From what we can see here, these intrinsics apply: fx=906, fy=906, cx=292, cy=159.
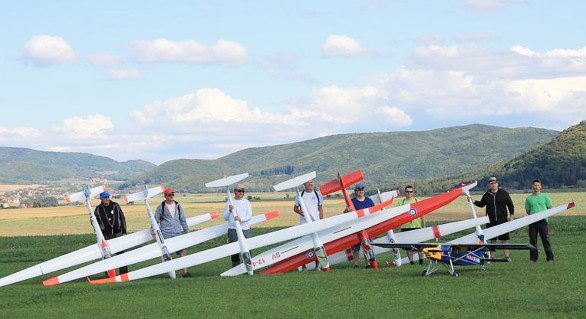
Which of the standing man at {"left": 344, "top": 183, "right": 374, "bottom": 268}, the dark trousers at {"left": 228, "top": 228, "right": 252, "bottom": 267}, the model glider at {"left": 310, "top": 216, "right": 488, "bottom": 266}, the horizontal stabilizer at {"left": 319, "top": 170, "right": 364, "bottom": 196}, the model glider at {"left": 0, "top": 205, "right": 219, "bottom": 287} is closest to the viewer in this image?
the model glider at {"left": 0, "top": 205, "right": 219, "bottom": 287}

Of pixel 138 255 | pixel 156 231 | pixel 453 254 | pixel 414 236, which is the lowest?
pixel 453 254

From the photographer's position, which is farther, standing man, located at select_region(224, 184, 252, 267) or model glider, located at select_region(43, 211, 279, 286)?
standing man, located at select_region(224, 184, 252, 267)

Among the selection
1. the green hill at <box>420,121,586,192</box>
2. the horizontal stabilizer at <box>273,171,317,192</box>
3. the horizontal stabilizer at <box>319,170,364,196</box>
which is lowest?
the green hill at <box>420,121,586,192</box>

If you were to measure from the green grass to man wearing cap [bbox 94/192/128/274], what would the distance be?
1.41 meters

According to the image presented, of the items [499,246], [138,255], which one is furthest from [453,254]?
[138,255]

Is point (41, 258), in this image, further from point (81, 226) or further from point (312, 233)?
point (81, 226)

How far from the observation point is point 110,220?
20844 millimetres

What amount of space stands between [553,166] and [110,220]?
11486cm

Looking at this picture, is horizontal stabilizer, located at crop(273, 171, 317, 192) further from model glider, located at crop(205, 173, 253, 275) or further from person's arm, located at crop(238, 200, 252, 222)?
model glider, located at crop(205, 173, 253, 275)

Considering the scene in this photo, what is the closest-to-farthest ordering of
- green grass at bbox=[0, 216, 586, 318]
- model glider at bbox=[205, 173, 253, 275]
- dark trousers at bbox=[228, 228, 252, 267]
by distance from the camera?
green grass at bbox=[0, 216, 586, 318], model glider at bbox=[205, 173, 253, 275], dark trousers at bbox=[228, 228, 252, 267]

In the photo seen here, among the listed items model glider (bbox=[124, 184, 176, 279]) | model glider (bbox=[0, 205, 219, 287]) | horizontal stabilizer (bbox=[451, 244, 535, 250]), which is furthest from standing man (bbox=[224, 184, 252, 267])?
horizontal stabilizer (bbox=[451, 244, 535, 250])

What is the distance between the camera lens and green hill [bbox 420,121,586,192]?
403ft

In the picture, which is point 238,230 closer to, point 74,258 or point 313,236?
point 313,236

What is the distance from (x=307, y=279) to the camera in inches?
709
